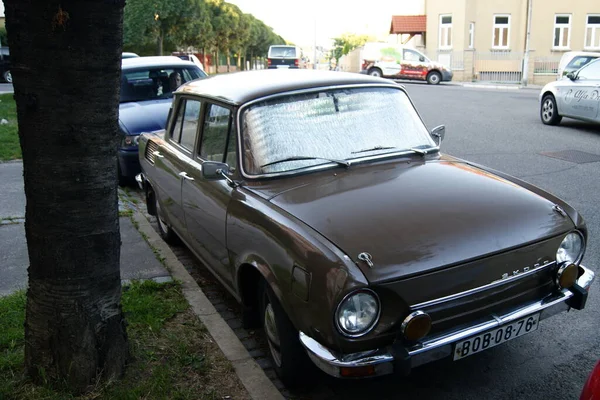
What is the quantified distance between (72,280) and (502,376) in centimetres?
248

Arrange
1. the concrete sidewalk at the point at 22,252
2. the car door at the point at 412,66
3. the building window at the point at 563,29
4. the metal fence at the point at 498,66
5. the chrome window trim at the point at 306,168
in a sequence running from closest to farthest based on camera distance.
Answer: the chrome window trim at the point at 306,168 < the concrete sidewalk at the point at 22,252 < the car door at the point at 412,66 < the metal fence at the point at 498,66 < the building window at the point at 563,29

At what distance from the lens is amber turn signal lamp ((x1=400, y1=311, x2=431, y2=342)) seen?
9.62 feet

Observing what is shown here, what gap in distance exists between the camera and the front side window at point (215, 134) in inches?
172

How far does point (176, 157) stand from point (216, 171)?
1244 millimetres

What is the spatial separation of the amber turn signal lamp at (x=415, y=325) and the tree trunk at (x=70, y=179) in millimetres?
1569

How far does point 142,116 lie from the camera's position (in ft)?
28.8

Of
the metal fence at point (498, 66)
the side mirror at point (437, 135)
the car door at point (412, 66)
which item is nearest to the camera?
the side mirror at point (437, 135)

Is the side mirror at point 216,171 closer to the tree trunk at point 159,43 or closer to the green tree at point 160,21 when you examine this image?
the green tree at point 160,21

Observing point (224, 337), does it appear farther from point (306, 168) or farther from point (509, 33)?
point (509, 33)

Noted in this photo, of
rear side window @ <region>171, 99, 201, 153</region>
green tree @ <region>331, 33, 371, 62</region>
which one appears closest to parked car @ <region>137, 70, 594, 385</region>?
rear side window @ <region>171, 99, 201, 153</region>

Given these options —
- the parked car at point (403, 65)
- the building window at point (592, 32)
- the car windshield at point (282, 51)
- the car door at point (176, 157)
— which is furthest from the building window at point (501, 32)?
the car door at point (176, 157)

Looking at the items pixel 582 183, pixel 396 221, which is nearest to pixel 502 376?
pixel 396 221

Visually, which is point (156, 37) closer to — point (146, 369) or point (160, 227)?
point (160, 227)

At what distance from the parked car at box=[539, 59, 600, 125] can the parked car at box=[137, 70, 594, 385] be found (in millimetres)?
8291
